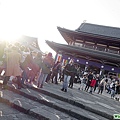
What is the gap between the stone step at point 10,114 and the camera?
4.01 metres

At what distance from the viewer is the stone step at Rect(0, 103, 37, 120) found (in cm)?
401

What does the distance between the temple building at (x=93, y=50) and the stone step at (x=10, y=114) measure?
15.3 meters

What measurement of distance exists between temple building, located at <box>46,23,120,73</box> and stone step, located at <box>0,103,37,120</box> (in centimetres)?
1525

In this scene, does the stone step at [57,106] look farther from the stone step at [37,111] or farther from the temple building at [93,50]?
the temple building at [93,50]

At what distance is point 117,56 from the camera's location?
18438 mm

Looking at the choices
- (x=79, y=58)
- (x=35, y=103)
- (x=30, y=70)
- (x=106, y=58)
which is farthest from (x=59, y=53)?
(x=35, y=103)

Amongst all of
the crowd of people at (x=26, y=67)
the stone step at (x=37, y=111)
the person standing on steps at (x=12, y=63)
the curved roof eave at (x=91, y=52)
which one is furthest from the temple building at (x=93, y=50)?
the stone step at (x=37, y=111)

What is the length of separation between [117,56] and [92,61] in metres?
3.39

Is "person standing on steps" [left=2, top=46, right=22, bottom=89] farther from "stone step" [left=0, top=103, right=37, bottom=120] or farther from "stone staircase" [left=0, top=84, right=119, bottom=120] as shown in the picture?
"stone step" [left=0, top=103, right=37, bottom=120]

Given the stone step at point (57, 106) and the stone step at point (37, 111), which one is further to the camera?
the stone step at point (57, 106)

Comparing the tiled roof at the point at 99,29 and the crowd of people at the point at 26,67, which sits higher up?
the tiled roof at the point at 99,29

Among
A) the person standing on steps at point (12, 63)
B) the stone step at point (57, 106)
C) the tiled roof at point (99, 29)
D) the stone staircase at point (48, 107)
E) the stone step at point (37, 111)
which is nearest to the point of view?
the stone step at point (37, 111)

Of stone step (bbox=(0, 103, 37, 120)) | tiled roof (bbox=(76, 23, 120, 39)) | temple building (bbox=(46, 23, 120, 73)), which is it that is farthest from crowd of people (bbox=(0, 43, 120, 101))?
tiled roof (bbox=(76, 23, 120, 39))

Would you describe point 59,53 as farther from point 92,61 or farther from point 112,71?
point 112,71
